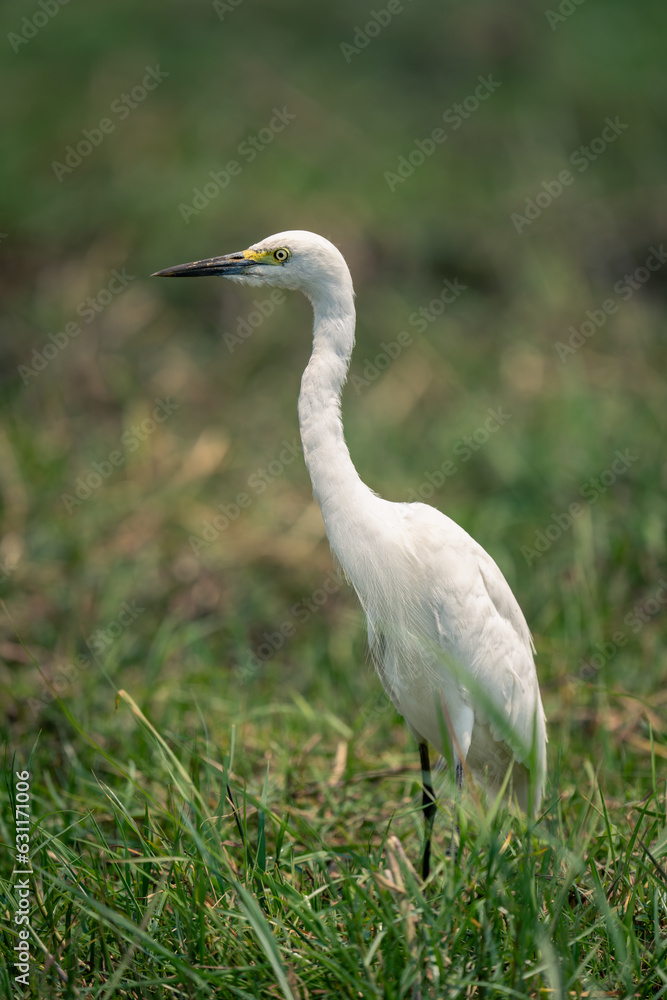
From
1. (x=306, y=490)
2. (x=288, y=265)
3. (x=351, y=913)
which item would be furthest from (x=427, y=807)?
(x=306, y=490)

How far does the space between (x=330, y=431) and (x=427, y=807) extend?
46.2 inches

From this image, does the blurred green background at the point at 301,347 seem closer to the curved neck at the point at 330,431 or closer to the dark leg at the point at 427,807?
the dark leg at the point at 427,807

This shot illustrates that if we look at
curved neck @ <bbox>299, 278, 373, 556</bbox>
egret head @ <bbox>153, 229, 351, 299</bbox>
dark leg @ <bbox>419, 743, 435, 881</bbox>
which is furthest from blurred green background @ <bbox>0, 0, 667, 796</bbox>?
egret head @ <bbox>153, 229, 351, 299</bbox>

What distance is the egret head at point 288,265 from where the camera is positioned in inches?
94.1

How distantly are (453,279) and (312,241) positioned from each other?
5.36 metres

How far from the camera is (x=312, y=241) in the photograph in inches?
→ 94.3

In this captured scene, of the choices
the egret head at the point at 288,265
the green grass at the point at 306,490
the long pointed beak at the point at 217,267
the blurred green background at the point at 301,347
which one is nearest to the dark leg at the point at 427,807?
the green grass at the point at 306,490

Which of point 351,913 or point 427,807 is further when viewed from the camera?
point 427,807

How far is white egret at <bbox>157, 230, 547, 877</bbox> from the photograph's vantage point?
231 centimetres

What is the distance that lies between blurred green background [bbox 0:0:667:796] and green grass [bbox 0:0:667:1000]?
1.1 inches

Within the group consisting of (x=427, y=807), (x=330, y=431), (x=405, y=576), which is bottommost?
(x=427, y=807)

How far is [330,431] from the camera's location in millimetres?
2281

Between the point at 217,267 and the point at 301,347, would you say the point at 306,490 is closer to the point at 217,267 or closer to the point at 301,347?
the point at 301,347

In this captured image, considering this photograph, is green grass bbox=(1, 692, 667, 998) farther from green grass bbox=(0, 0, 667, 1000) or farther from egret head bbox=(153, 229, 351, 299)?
egret head bbox=(153, 229, 351, 299)
